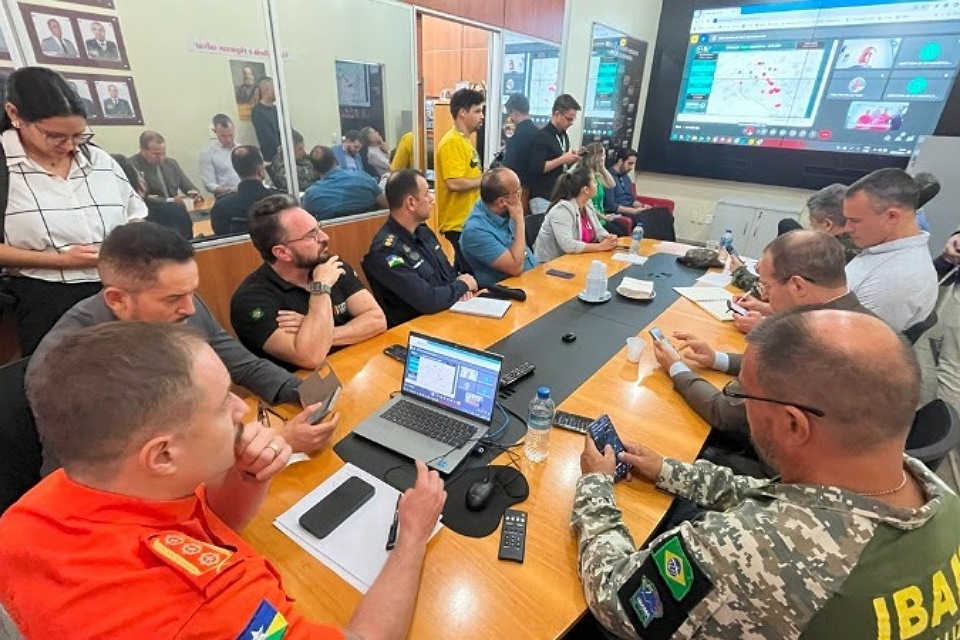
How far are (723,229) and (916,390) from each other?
18.6 feet

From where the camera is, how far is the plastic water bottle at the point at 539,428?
1.29 m

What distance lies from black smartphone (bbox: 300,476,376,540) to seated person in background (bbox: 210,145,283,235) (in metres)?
2.25

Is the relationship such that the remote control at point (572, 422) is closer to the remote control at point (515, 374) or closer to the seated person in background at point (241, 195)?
the remote control at point (515, 374)

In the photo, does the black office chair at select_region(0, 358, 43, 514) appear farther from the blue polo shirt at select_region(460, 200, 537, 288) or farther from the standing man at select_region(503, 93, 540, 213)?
the standing man at select_region(503, 93, 540, 213)

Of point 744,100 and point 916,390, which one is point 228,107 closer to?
point 916,390

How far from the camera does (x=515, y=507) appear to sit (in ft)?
3.72

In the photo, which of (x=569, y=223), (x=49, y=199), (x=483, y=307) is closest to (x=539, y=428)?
(x=483, y=307)

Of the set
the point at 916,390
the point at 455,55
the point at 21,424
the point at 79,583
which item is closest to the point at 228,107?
the point at 21,424

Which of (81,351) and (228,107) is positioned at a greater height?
(228,107)

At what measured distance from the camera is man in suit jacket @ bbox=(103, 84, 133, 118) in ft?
7.48

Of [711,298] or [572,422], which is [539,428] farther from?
[711,298]

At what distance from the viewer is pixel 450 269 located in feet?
8.57

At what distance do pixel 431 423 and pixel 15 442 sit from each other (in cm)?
104

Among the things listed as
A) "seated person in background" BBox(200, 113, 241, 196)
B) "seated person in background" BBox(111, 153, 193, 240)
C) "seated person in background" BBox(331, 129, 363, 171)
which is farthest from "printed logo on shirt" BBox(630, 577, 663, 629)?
"seated person in background" BBox(331, 129, 363, 171)
